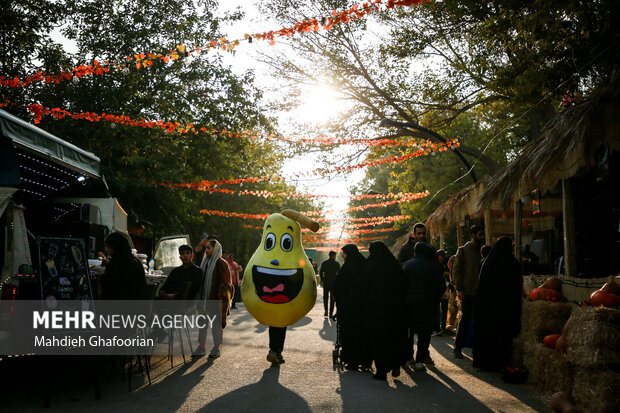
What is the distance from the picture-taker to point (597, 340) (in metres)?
5.24

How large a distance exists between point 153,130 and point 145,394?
1465cm

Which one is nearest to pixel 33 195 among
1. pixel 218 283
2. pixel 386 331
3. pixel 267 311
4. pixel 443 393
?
pixel 218 283

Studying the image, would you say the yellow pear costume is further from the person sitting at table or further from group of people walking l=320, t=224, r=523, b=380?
the person sitting at table

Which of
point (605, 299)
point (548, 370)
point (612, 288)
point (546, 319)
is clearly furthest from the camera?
point (546, 319)

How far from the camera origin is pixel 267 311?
782cm

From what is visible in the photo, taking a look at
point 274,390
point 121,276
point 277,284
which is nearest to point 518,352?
point 277,284

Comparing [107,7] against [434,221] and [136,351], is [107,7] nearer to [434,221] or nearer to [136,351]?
[434,221]

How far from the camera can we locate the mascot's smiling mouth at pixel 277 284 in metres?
7.75

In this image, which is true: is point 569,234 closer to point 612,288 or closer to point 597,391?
point 612,288

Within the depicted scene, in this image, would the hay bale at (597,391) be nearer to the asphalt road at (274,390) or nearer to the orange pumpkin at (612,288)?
the asphalt road at (274,390)

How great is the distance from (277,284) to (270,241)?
26.8 inches

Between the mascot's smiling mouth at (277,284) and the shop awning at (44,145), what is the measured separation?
3.51 m

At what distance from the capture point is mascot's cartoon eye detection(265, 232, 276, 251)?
8.05 meters
